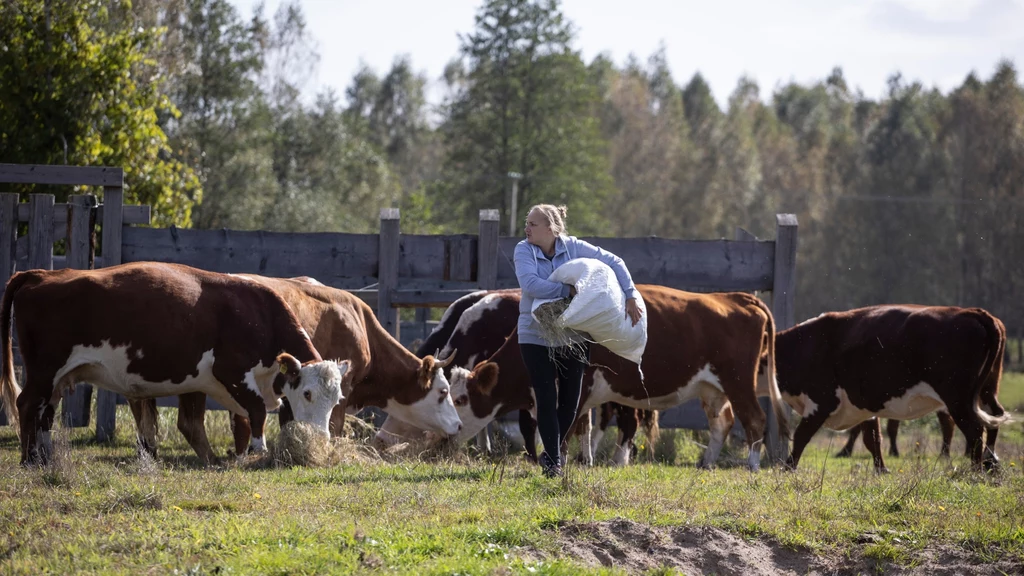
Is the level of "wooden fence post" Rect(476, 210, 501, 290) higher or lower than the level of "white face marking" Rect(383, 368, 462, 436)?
higher

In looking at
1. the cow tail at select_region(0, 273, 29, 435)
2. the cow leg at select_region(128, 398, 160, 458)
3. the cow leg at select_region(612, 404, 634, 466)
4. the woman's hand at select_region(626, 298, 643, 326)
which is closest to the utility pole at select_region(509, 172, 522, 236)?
the cow leg at select_region(612, 404, 634, 466)

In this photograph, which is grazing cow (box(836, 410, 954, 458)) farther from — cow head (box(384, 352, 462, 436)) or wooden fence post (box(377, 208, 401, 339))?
wooden fence post (box(377, 208, 401, 339))

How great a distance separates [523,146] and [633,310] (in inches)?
1301

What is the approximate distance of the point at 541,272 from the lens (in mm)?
7375

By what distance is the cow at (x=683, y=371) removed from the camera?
9.88 metres

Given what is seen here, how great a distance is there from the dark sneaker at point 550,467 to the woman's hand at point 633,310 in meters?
1.10

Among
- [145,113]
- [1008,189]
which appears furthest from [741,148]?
Result: [145,113]

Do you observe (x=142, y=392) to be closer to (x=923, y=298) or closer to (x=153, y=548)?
(x=153, y=548)

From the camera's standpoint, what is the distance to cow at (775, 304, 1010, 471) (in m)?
10.1

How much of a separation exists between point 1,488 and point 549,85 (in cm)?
3444

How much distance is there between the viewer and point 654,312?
403 inches

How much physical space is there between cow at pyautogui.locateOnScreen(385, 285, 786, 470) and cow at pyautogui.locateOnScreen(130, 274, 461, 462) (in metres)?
0.26

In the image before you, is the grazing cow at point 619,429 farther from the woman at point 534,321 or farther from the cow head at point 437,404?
the woman at point 534,321

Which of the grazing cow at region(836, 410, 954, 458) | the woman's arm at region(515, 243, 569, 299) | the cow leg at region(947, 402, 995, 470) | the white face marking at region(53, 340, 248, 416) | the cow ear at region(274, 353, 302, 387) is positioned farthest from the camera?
the grazing cow at region(836, 410, 954, 458)
